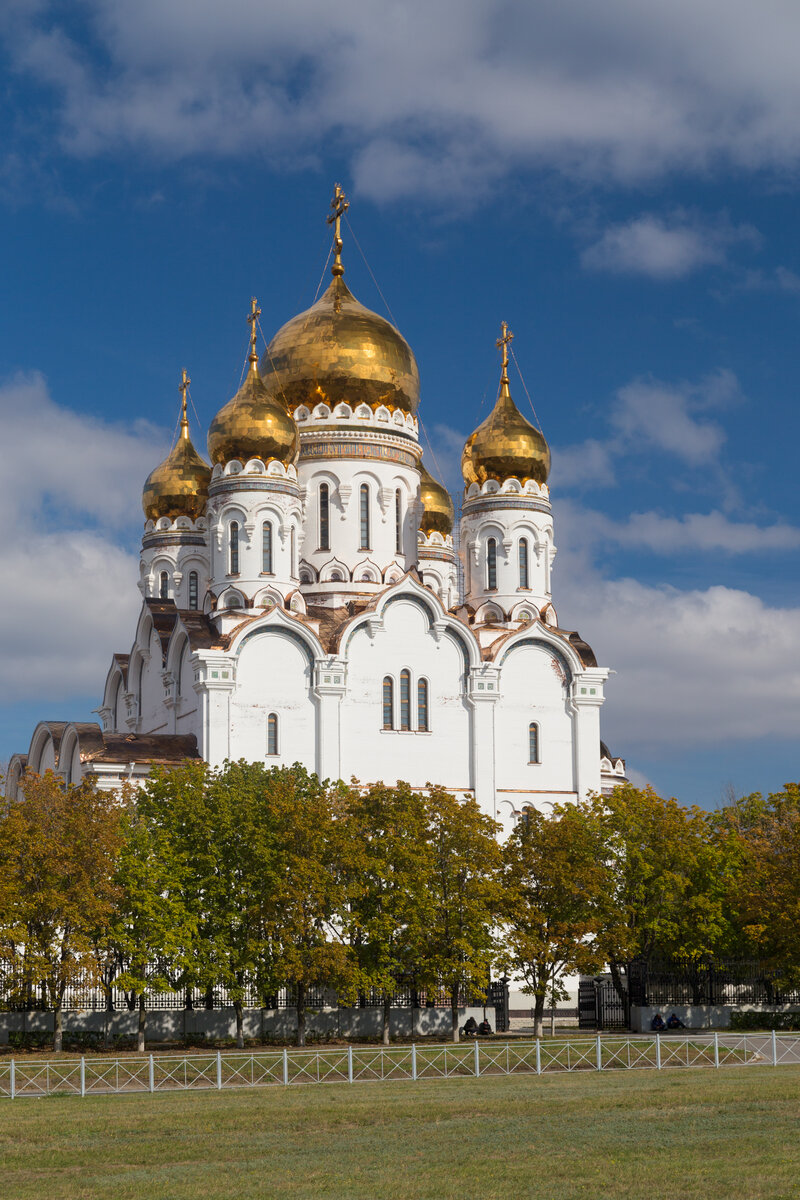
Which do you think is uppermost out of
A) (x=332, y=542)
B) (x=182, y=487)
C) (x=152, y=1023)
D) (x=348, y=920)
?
(x=182, y=487)

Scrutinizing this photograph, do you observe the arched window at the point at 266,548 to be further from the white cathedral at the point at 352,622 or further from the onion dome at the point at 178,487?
the onion dome at the point at 178,487

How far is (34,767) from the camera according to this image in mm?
45469

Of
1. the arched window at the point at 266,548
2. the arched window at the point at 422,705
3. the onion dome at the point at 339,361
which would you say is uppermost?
the onion dome at the point at 339,361

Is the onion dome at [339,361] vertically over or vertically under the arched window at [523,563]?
over

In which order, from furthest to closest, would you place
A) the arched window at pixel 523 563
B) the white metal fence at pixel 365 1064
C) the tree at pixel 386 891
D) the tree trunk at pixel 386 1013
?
1. the arched window at pixel 523 563
2. the tree at pixel 386 891
3. the tree trunk at pixel 386 1013
4. the white metal fence at pixel 365 1064

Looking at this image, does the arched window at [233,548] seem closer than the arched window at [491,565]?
Yes

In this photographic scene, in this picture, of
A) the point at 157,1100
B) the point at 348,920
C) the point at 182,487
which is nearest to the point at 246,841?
the point at 348,920

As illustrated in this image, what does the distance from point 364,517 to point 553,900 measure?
47.8 feet

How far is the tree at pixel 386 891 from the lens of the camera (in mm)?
31719

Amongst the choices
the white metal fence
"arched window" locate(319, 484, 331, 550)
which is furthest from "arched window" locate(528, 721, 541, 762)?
the white metal fence

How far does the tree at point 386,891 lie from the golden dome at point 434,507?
2145cm

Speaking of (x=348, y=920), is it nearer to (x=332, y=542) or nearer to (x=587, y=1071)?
(x=587, y=1071)

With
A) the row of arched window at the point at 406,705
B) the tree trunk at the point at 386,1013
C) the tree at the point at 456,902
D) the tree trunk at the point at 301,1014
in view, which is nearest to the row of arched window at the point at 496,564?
the row of arched window at the point at 406,705

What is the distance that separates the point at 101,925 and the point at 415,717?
13.3 meters
